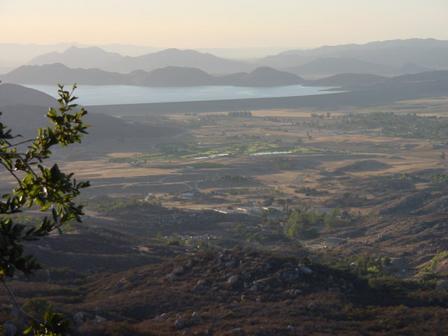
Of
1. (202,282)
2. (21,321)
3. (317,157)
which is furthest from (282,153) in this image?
(21,321)

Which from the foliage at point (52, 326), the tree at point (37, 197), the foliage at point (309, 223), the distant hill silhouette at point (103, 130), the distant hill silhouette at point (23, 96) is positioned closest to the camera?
the tree at point (37, 197)

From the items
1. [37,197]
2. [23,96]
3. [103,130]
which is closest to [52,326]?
[37,197]

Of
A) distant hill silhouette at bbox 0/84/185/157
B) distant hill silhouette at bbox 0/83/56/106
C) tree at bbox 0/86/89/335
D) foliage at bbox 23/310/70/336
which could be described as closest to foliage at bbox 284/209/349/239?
tree at bbox 0/86/89/335

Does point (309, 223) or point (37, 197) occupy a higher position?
point (37, 197)

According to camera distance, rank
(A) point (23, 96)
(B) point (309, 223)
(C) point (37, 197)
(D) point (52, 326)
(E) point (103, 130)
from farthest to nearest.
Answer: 1. (A) point (23, 96)
2. (E) point (103, 130)
3. (B) point (309, 223)
4. (C) point (37, 197)
5. (D) point (52, 326)

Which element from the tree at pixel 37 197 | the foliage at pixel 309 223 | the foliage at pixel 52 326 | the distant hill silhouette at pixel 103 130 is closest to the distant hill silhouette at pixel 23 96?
the distant hill silhouette at pixel 103 130

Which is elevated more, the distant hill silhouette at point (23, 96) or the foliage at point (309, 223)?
the distant hill silhouette at point (23, 96)

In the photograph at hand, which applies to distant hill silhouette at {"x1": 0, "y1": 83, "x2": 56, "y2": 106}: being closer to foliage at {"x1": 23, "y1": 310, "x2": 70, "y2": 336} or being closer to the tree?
the tree

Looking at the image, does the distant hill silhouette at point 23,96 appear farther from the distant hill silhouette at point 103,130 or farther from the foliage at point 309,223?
the foliage at point 309,223

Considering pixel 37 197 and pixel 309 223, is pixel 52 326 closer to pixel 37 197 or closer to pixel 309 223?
pixel 37 197

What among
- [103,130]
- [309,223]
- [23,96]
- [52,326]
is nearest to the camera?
[52,326]

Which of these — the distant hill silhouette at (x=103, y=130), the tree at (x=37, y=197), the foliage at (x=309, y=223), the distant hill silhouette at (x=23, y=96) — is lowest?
the foliage at (x=309, y=223)

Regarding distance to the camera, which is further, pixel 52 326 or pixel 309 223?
pixel 309 223
